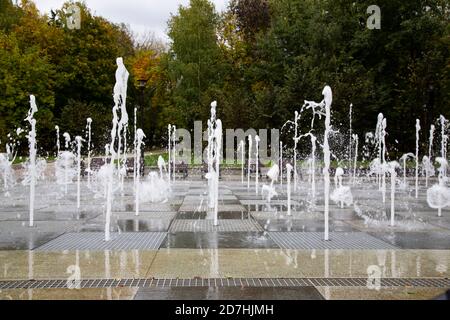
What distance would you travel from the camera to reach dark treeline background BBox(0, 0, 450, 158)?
37906 mm

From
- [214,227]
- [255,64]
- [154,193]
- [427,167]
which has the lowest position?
[214,227]

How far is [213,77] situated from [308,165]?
2028cm

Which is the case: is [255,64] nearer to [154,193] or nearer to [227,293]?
[154,193]

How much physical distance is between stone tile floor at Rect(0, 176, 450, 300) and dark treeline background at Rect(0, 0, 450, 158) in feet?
68.7

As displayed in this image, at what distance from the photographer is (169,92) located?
57156 mm

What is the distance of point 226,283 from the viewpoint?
572cm

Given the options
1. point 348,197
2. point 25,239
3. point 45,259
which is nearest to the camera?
point 45,259

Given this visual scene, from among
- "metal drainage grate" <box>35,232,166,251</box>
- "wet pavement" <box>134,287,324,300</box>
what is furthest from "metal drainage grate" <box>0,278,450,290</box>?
"metal drainage grate" <box>35,232,166,251</box>

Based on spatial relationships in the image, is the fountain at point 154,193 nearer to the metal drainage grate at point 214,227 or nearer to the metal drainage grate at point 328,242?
the metal drainage grate at point 214,227

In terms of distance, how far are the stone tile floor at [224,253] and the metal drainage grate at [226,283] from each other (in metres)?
0.01

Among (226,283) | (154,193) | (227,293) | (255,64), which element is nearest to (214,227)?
(226,283)

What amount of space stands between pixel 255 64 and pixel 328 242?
3949 cm

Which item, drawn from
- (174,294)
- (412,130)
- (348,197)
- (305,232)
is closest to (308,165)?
(412,130)
